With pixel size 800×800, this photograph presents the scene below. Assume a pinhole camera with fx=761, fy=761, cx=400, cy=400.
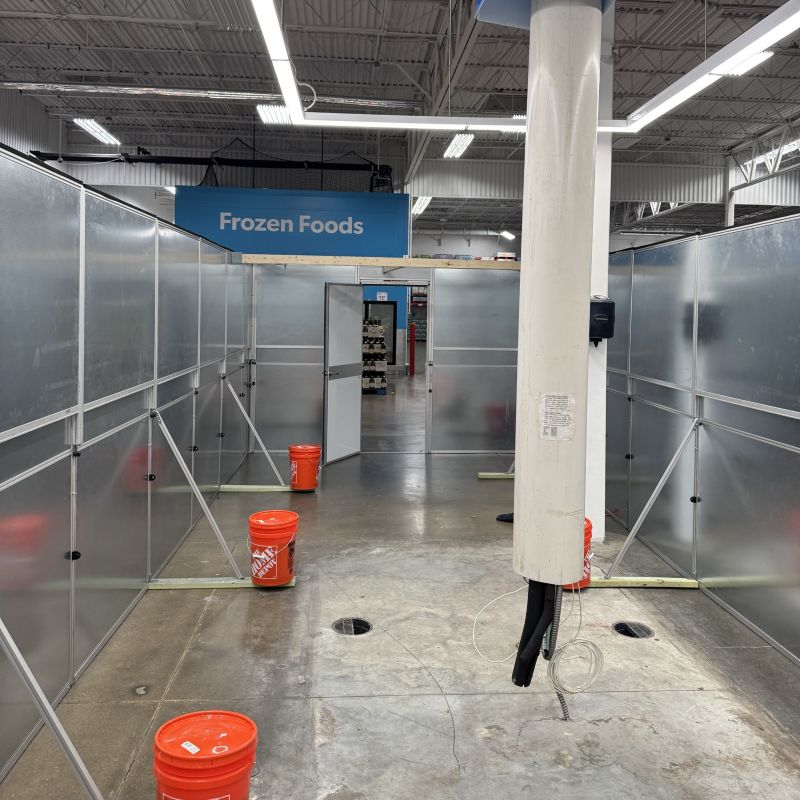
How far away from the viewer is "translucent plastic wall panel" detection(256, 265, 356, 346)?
9.90 meters

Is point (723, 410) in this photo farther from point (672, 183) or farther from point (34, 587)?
point (672, 183)

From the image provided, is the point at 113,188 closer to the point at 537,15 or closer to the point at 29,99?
the point at 29,99

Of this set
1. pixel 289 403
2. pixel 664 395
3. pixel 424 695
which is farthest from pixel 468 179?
pixel 424 695

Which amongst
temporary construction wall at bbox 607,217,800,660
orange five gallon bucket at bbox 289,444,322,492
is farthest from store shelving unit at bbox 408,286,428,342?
temporary construction wall at bbox 607,217,800,660

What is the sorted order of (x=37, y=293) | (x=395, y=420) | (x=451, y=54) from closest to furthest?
(x=37, y=293) < (x=451, y=54) < (x=395, y=420)

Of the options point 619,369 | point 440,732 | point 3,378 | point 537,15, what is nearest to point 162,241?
point 3,378

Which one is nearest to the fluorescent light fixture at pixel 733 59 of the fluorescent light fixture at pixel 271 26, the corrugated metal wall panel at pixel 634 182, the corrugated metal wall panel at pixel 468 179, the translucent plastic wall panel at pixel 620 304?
the translucent plastic wall panel at pixel 620 304

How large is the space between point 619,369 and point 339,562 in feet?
10.7

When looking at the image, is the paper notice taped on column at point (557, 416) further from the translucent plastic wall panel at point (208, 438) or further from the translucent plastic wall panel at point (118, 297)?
the translucent plastic wall panel at point (208, 438)

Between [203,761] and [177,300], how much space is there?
13.0ft

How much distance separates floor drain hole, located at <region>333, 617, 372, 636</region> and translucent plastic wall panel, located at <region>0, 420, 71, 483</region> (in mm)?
2042

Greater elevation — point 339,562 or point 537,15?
point 537,15

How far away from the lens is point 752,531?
4.88 meters

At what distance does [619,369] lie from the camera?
23.9ft
